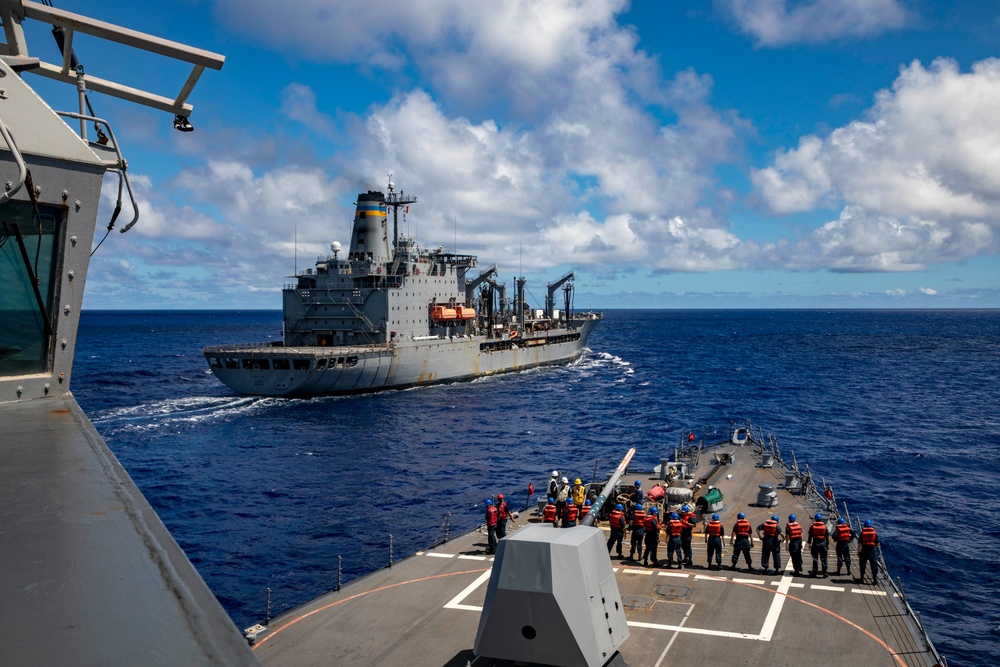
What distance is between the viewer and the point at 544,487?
34938 mm

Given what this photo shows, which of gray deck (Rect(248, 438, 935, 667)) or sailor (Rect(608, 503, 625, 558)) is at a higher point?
sailor (Rect(608, 503, 625, 558))

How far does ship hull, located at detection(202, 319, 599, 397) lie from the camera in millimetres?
57312

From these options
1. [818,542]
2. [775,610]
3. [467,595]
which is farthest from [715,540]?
[467,595]

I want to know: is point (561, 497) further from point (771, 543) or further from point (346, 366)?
point (346, 366)

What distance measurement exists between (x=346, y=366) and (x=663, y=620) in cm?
4671

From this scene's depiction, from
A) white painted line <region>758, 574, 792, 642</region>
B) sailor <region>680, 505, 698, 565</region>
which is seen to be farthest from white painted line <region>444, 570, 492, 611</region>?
white painted line <region>758, 574, 792, 642</region>

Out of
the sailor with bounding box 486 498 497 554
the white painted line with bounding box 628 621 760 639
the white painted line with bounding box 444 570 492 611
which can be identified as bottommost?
the white painted line with bounding box 444 570 492 611

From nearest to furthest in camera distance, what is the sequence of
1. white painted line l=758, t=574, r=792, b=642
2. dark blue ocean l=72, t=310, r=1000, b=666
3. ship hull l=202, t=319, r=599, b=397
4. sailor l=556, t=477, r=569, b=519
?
1. white painted line l=758, t=574, r=792, b=642
2. sailor l=556, t=477, r=569, b=519
3. dark blue ocean l=72, t=310, r=1000, b=666
4. ship hull l=202, t=319, r=599, b=397

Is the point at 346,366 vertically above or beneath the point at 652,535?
above

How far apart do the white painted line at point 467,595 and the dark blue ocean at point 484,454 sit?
763cm

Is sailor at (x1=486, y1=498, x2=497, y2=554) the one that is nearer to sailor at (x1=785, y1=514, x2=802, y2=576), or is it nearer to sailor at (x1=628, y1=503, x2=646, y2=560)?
sailor at (x1=628, y1=503, x2=646, y2=560)

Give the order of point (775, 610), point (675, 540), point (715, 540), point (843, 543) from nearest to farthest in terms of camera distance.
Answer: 1. point (775, 610)
2. point (843, 543)
3. point (715, 540)
4. point (675, 540)

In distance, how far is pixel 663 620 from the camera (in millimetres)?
14312

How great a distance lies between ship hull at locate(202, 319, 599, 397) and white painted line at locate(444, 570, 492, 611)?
42.2 metres
